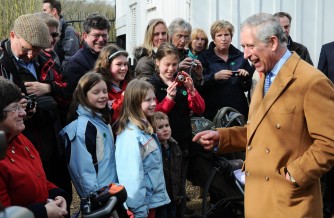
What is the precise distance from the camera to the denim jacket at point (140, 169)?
4.90m

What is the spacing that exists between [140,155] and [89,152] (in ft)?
1.41

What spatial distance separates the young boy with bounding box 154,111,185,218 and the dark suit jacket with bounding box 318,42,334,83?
2.80 meters

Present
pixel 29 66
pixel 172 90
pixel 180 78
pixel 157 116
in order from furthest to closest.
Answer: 1. pixel 180 78
2. pixel 172 90
3. pixel 157 116
4. pixel 29 66

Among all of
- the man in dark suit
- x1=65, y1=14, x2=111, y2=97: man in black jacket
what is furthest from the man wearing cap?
the man in dark suit

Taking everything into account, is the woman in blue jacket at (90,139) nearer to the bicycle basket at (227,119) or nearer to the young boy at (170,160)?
the young boy at (170,160)

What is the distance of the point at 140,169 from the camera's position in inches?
195

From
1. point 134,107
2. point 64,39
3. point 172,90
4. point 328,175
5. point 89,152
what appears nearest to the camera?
point 89,152

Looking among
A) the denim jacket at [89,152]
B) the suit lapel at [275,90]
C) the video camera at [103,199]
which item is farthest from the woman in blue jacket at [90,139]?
the suit lapel at [275,90]

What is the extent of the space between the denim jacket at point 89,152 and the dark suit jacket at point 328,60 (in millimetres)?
3577

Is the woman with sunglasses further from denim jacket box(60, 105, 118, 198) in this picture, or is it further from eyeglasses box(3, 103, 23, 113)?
denim jacket box(60, 105, 118, 198)

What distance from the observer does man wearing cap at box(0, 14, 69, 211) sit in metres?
4.62

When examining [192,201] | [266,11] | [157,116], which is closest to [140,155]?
[157,116]

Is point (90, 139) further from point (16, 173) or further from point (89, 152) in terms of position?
point (16, 173)

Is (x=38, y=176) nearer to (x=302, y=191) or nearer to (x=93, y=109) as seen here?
(x=93, y=109)
